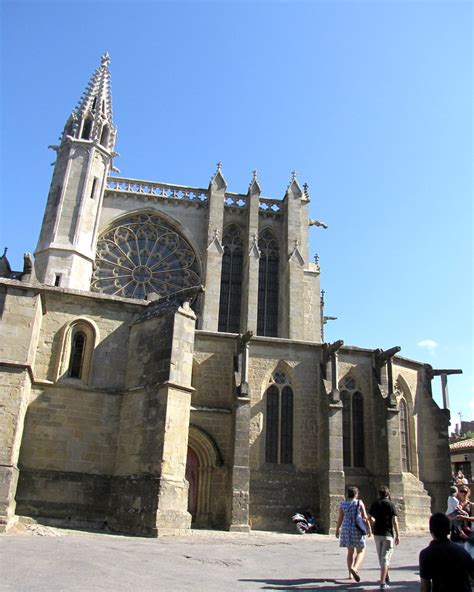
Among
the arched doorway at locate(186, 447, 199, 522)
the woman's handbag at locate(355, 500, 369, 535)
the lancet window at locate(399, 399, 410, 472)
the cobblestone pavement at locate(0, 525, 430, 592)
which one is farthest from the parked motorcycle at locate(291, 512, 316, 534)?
the woman's handbag at locate(355, 500, 369, 535)

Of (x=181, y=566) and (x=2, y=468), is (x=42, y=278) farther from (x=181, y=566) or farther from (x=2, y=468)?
(x=181, y=566)

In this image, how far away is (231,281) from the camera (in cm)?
2802

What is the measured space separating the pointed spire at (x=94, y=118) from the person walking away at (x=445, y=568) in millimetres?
26541

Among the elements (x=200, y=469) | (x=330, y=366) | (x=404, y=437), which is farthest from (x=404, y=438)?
(x=200, y=469)

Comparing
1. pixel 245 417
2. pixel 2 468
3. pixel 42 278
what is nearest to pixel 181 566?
pixel 2 468

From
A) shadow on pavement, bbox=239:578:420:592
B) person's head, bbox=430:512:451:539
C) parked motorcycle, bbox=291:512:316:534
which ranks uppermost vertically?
person's head, bbox=430:512:451:539

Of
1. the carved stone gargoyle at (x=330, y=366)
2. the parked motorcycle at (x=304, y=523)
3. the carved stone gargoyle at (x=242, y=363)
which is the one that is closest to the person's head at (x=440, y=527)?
the carved stone gargoyle at (x=242, y=363)

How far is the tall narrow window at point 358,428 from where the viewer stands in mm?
18219

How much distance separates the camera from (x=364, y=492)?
1761 centimetres

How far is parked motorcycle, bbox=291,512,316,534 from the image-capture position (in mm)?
15703

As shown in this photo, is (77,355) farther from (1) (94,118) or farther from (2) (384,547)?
(1) (94,118)

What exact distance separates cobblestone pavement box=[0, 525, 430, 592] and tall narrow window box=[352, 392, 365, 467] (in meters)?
6.53

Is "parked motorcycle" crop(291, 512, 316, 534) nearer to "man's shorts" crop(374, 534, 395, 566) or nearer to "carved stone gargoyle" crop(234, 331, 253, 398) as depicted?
"carved stone gargoyle" crop(234, 331, 253, 398)

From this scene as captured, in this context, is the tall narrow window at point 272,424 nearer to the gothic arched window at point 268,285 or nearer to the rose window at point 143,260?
the gothic arched window at point 268,285
